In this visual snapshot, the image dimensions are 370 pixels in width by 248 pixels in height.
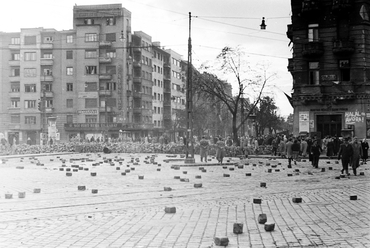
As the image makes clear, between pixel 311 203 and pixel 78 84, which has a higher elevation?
pixel 78 84

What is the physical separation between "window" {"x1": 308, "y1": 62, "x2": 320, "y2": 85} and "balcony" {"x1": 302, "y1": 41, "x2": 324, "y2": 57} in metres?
0.96

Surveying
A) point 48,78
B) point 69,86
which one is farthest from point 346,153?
point 48,78

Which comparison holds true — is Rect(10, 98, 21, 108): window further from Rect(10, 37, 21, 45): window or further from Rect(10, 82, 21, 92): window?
Rect(10, 37, 21, 45): window

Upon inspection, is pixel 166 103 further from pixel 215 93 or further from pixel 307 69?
pixel 307 69

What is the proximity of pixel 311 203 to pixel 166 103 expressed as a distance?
92.5 meters

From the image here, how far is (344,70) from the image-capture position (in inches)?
1617

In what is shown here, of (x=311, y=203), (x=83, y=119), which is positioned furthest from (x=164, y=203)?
(x=83, y=119)

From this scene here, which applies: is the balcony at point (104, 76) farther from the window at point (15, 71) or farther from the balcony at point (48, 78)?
the window at point (15, 71)

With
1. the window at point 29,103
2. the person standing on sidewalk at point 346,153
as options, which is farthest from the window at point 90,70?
the person standing on sidewalk at point 346,153

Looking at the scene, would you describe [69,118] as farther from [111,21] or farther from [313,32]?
[313,32]

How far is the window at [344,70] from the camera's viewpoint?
133 feet

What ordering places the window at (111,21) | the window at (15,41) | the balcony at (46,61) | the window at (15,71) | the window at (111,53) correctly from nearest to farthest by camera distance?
the window at (111,21), the window at (111,53), the balcony at (46,61), the window at (15,41), the window at (15,71)

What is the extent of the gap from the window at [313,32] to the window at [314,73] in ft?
6.60

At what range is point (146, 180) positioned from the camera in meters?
18.4
